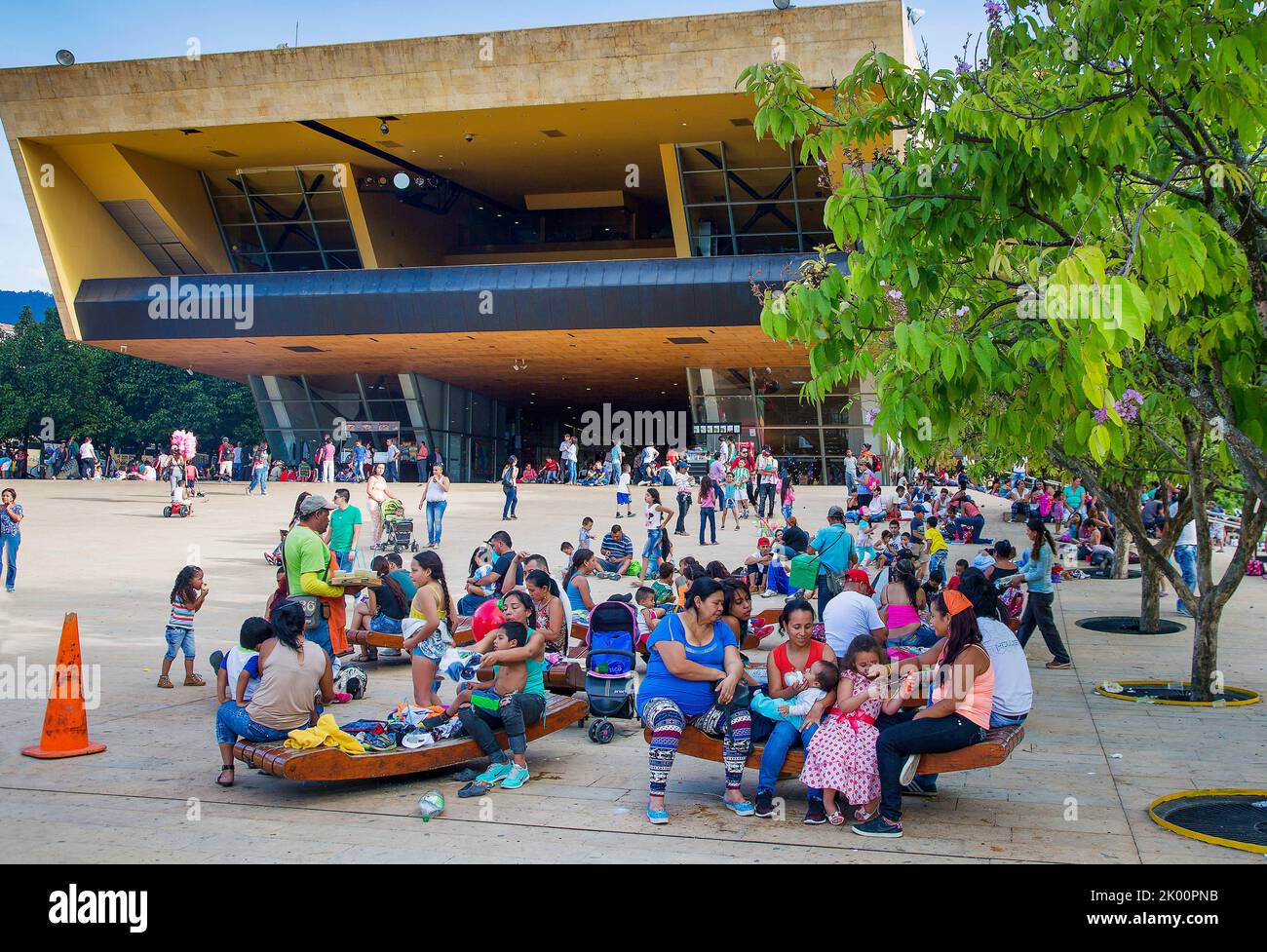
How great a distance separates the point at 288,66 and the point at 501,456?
24.5m

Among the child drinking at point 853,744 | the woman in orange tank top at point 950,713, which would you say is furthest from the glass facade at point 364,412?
the woman in orange tank top at point 950,713

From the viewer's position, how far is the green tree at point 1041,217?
506cm

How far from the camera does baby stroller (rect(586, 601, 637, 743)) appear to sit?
893cm

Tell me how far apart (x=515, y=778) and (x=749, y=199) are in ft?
109

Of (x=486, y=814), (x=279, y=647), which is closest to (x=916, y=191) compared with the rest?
(x=486, y=814)

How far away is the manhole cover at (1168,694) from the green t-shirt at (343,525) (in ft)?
30.5

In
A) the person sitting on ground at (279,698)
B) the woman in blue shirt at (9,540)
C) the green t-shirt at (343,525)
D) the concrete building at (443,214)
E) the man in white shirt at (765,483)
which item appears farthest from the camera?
the concrete building at (443,214)

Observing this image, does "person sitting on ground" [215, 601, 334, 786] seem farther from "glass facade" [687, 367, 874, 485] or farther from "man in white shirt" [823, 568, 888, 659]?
"glass facade" [687, 367, 874, 485]

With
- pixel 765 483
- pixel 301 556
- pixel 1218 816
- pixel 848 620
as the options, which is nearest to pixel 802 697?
pixel 848 620

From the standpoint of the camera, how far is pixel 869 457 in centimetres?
3516

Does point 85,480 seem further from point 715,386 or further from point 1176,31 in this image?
point 1176,31

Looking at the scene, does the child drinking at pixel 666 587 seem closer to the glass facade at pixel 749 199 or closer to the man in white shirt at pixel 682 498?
the man in white shirt at pixel 682 498

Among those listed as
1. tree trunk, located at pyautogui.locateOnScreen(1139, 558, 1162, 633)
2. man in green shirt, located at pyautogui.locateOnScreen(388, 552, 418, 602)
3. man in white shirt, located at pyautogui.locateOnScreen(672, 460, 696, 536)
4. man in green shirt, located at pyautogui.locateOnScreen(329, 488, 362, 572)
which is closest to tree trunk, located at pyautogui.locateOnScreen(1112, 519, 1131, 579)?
tree trunk, located at pyautogui.locateOnScreen(1139, 558, 1162, 633)

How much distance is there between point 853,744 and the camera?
6.29 metres
